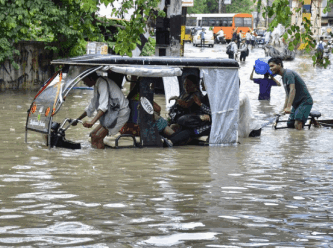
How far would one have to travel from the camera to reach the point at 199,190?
→ 7.55 meters

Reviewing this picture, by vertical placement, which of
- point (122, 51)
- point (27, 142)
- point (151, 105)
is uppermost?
point (122, 51)

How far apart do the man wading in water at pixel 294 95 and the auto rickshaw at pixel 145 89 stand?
6.35 feet

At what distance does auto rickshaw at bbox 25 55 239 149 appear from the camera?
10.0 meters

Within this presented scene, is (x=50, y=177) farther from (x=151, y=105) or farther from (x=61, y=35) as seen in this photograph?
(x=61, y=35)

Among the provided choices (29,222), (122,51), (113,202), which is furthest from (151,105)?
(29,222)

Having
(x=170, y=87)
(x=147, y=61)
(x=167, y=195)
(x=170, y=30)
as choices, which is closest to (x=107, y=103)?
(x=147, y=61)

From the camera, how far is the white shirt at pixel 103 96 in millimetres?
10211

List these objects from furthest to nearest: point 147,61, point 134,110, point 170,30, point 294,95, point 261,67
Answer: point 261,67 < point 170,30 < point 294,95 < point 134,110 < point 147,61

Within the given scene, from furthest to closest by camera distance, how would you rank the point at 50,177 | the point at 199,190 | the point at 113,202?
the point at 50,177 → the point at 199,190 → the point at 113,202

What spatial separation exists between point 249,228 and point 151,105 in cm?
494

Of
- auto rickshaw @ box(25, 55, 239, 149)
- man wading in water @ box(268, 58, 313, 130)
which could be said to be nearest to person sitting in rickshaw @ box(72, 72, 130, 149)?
auto rickshaw @ box(25, 55, 239, 149)

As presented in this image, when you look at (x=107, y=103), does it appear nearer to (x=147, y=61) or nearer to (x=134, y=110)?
(x=134, y=110)

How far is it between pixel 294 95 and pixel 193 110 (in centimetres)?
270

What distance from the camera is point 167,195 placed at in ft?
23.7
